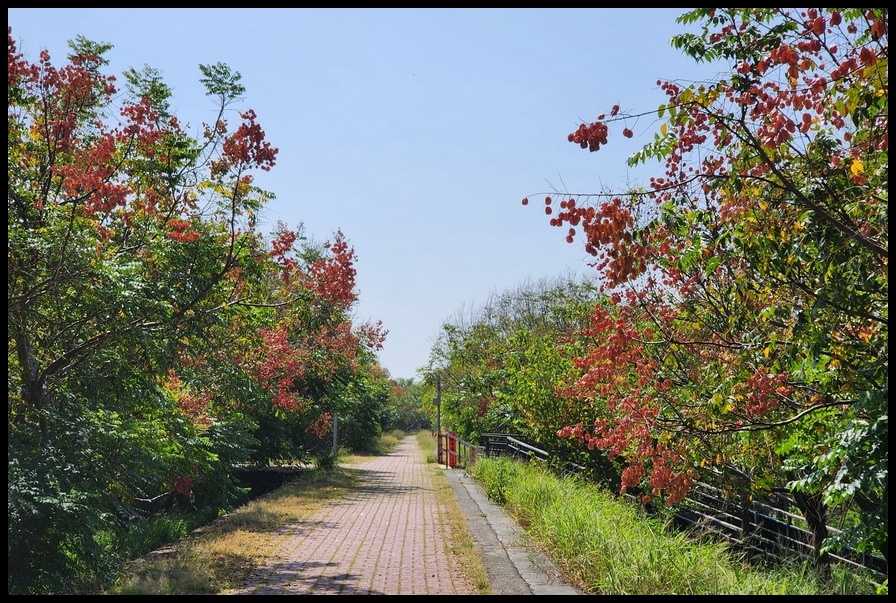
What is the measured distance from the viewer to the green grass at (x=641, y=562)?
6.00 m

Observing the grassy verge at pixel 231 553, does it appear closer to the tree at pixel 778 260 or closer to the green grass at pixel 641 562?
the green grass at pixel 641 562

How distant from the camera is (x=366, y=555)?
937 cm

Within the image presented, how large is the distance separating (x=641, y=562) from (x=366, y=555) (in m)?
4.09

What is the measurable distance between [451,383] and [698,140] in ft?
87.5

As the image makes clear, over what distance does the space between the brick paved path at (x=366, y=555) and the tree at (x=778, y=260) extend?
245cm

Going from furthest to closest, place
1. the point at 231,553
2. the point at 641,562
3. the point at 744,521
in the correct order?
1. the point at 744,521
2. the point at 231,553
3. the point at 641,562

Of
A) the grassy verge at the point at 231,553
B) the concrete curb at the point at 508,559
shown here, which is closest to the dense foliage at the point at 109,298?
the grassy verge at the point at 231,553

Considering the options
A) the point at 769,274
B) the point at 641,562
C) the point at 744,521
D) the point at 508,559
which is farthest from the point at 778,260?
the point at 744,521

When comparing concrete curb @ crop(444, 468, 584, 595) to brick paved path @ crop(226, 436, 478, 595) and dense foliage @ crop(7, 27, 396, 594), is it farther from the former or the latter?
dense foliage @ crop(7, 27, 396, 594)

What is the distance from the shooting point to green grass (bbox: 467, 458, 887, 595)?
19.7 feet

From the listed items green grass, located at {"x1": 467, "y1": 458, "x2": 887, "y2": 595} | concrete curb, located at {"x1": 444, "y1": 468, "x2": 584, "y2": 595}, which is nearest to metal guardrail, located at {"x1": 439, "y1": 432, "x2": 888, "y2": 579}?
green grass, located at {"x1": 467, "y1": 458, "x2": 887, "y2": 595}

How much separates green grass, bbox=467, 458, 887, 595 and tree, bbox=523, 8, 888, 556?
0.58 metres

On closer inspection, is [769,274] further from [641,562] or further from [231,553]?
[231,553]

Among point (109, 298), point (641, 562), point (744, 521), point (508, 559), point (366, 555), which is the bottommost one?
point (366, 555)
